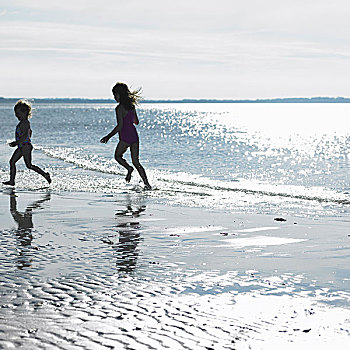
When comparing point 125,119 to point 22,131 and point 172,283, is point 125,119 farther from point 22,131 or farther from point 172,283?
point 172,283

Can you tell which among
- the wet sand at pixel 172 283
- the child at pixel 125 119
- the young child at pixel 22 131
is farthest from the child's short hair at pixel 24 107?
the wet sand at pixel 172 283

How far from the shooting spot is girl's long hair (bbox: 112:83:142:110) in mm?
12805

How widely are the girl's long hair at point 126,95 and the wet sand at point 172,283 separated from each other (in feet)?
14.3

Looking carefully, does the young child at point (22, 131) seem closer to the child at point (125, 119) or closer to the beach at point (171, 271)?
the beach at point (171, 271)

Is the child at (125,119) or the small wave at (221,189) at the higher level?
the child at (125,119)

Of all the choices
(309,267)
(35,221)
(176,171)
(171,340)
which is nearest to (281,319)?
(171,340)

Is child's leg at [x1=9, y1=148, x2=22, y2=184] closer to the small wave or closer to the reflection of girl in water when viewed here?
the reflection of girl in water

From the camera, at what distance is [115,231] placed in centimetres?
791

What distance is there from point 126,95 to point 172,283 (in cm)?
796

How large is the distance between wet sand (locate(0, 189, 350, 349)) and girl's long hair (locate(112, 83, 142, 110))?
436cm

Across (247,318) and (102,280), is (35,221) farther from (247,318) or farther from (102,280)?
(247,318)

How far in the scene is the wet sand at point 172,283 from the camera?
4.09 metres

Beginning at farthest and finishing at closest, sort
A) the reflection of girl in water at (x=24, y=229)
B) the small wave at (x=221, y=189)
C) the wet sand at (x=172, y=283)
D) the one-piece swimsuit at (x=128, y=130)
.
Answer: the one-piece swimsuit at (x=128, y=130) < the small wave at (x=221, y=189) < the reflection of girl in water at (x=24, y=229) < the wet sand at (x=172, y=283)

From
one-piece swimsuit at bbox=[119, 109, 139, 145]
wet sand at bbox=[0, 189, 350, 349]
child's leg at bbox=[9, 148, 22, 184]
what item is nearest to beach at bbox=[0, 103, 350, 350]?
wet sand at bbox=[0, 189, 350, 349]
